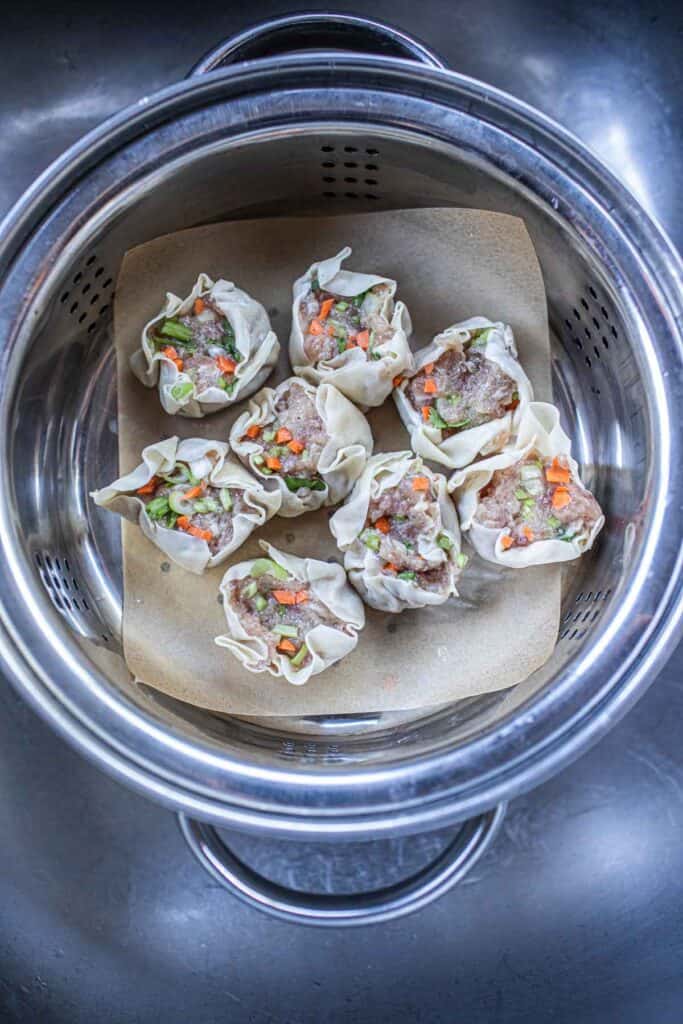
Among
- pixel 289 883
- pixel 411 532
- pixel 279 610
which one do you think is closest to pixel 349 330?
pixel 411 532

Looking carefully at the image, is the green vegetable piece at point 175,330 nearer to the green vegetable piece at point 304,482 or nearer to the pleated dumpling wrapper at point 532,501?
the green vegetable piece at point 304,482

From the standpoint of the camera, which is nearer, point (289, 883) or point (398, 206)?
point (398, 206)

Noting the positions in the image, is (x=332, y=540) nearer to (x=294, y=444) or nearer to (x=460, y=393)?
(x=294, y=444)

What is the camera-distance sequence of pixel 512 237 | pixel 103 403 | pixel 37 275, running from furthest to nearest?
pixel 103 403, pixel 512 237, pixel 37 275

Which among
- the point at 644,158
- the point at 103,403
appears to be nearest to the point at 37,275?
the point at 103,403

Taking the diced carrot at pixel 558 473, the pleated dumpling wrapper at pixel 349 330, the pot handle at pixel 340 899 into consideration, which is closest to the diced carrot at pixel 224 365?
the pleated dumpling wrapper at pixel 349 330

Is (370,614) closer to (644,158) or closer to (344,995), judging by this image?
(344,995)

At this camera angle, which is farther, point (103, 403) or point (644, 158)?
point (644, 158)
